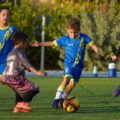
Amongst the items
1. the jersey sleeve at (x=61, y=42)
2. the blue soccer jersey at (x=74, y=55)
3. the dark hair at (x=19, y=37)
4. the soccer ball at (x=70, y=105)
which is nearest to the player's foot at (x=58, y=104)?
the soccer ball at (x=70, y=105)

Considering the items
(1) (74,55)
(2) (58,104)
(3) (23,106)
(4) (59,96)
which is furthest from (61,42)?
(3) (23,106)

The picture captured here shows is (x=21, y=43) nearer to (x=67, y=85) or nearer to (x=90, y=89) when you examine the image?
(x=67, y=85)

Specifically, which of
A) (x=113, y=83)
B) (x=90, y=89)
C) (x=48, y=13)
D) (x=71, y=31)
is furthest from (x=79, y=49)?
(x=48, y=13)

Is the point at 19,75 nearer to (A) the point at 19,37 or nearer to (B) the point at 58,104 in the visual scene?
(A) the point at 19,37

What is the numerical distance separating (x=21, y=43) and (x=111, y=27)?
17.5m

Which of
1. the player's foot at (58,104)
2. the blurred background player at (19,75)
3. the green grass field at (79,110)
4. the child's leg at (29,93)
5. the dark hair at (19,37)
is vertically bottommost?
the green grass field at (79,110)

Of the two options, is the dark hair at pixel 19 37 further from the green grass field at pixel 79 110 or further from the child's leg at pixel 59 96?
the child's leg at pixel 59 96

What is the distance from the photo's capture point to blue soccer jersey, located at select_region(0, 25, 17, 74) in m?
12.1

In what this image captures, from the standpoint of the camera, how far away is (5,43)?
1216 centimetres

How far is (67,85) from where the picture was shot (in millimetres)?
12227

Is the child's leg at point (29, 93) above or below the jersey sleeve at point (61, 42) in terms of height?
below

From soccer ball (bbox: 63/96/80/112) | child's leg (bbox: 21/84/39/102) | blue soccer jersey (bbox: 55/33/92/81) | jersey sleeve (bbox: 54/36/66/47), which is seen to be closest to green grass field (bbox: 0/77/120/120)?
soccer ball (bbox: 63/96/80/112)

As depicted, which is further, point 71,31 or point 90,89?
point 90,89

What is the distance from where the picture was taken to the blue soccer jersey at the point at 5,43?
39.7 feet
